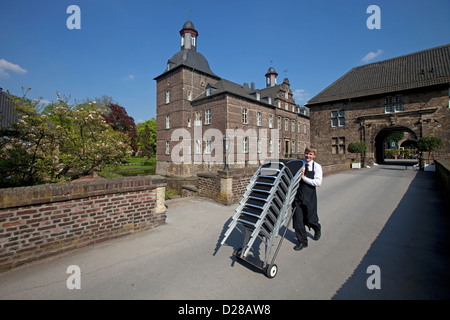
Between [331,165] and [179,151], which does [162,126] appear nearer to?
[179,151]

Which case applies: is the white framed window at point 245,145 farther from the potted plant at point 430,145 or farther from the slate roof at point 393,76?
the potted plant at point 430,145

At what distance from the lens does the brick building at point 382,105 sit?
1858cm

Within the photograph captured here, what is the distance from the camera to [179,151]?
92.1ft

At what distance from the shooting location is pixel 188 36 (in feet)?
100

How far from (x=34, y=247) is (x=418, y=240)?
7579 millimetres

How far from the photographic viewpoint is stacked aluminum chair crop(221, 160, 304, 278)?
295cm

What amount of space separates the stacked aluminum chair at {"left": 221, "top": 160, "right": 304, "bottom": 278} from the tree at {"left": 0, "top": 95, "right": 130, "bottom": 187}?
6840 millimetres

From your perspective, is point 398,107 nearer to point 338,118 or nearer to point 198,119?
point 338,118

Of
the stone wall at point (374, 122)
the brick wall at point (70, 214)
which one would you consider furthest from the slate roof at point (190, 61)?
the brick wall at point (70, 214)

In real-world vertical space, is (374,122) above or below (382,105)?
below

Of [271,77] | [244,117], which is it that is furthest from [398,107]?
[271,77]

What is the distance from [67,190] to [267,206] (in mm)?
3825

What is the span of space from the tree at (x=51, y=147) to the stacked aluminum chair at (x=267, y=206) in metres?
6.84
